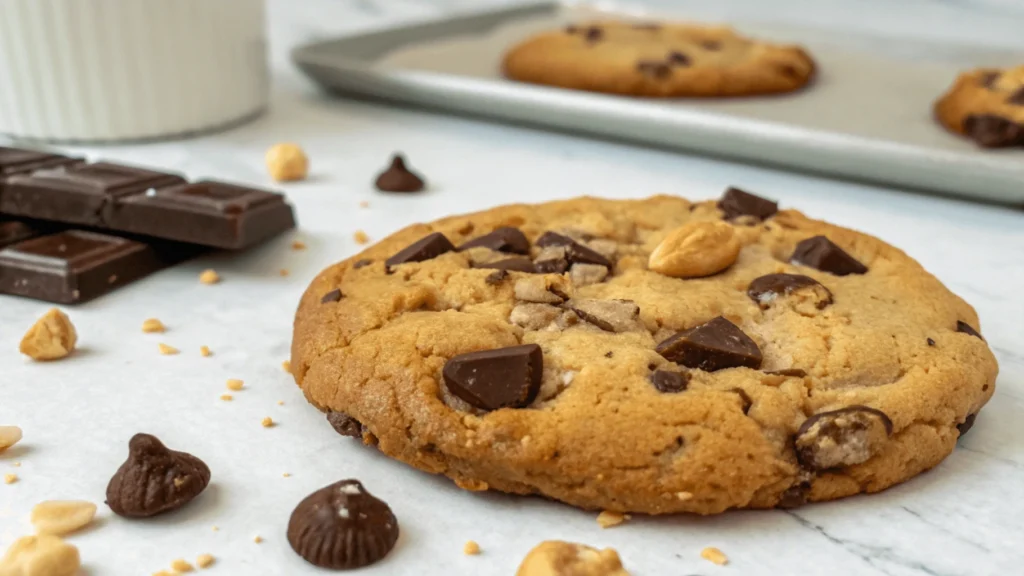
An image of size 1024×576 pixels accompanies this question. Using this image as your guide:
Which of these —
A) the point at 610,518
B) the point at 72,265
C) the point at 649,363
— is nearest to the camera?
the point at 610,518

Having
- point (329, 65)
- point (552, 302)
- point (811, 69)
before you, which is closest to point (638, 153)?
point (811, 69)

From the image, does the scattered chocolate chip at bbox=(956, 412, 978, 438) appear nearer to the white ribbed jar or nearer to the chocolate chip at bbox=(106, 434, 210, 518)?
the chocolate chip at bbox=(106, 434, 210, 518)

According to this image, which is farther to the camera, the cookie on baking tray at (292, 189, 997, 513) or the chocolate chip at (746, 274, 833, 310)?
the chocolate chip at (746, 274, 833, 310)

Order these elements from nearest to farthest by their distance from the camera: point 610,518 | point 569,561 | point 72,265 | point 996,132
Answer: point 569,561
point 610,518
point 72,265
point 996,132

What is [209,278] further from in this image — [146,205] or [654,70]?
[654,70]

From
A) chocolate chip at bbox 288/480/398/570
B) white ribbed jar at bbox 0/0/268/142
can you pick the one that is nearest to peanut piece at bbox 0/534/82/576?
chocolate chip at bbox 288/480/398/570

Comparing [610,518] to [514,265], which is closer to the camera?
[610,518]

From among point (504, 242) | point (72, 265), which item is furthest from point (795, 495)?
point (72, 265)

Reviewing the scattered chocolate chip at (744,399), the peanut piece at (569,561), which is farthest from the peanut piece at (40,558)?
the scattered chocolate chip at (744,399)
